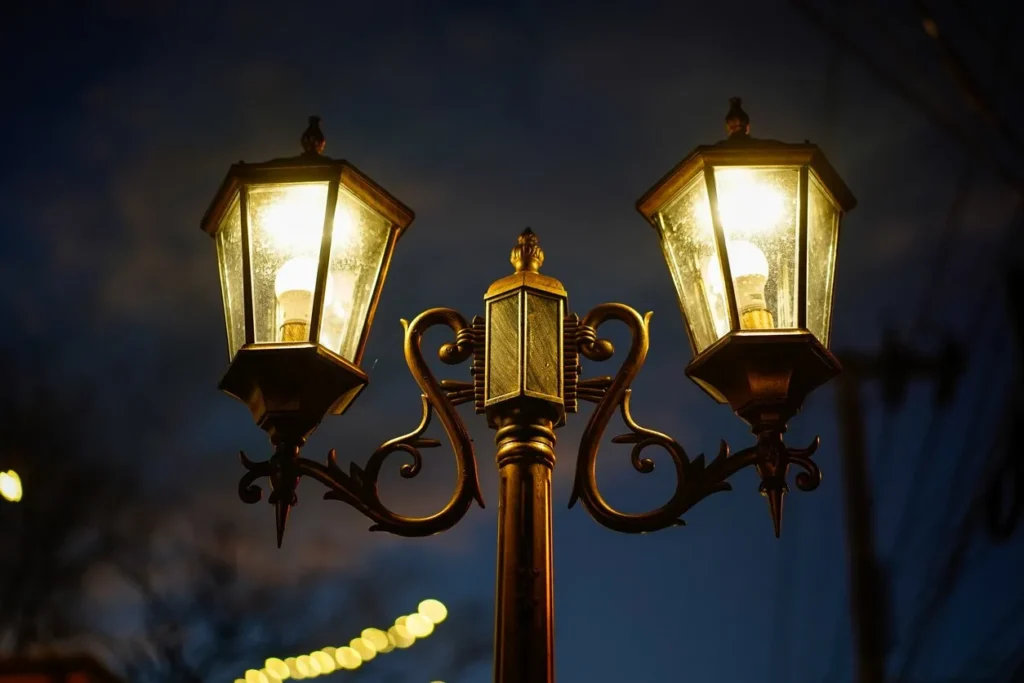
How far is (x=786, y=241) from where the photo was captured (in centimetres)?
416

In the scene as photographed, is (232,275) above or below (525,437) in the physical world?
above

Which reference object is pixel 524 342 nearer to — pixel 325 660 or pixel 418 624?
pixel 418 624

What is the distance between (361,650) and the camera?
12.9 metres

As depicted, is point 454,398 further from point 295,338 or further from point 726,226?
point 726,226

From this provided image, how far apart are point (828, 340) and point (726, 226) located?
0.57 metres

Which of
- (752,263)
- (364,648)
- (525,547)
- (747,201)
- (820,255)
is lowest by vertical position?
(525,547)

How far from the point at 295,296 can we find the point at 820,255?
1944 millimetres

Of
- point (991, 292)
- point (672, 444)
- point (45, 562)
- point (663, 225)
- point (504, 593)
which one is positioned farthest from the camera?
point (45, 562)

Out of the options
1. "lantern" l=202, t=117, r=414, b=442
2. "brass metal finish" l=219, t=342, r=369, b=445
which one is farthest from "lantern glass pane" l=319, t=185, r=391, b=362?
"brass metal finish" l=219, t=342, r=369, b=445

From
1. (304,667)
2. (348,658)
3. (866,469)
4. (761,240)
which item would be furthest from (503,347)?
(304,667)

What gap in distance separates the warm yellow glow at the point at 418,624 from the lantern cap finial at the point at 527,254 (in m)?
7.33

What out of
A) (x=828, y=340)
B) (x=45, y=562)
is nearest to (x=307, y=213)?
(x=828, y=340)

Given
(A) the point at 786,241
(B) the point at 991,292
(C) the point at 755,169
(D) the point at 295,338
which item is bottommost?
(D) the point at 295,338

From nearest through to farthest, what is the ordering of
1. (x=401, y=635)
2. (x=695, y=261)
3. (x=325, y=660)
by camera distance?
(x=695, y=261) → (x=401, y=635) → (x=325, y=660)
